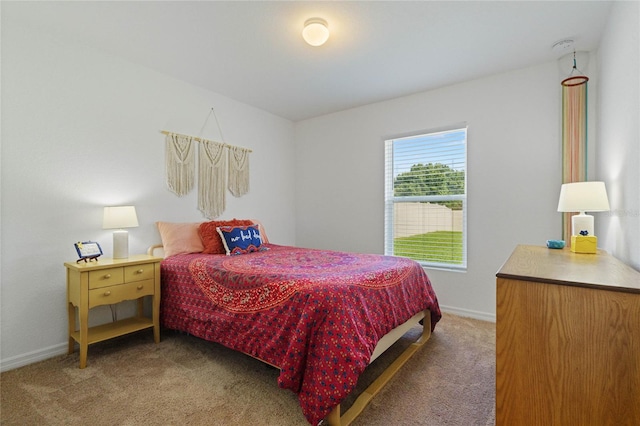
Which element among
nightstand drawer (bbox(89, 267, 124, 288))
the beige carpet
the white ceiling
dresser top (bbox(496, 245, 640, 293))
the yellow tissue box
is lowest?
the beige carpet

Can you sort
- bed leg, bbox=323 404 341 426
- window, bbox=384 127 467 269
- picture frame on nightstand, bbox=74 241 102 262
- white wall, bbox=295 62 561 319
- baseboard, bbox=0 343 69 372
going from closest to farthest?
1. bed leg, bbox=323 404 341 426
2. baseboard, bbox=0 343 69 372
3. picture frame on nightstand, bbox=74 241 102 262
4. white wall, bbox=295 62 561 319
5. window, bbox=384 127 467 269

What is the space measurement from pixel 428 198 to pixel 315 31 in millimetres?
2223

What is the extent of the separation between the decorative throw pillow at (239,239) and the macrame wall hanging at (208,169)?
62 cm

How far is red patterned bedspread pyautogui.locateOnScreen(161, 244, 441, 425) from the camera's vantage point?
4.95ft

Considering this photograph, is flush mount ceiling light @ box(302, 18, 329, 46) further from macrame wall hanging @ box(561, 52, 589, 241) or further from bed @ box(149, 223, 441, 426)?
macrame wall hanging @ box(561, 52, 589, 241)

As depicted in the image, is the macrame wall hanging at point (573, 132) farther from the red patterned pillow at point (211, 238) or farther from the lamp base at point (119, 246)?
the lamp base at point (119, 246)

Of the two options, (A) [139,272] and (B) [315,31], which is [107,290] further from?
(B) [315,31]

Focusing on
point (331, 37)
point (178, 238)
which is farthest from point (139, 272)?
point (331, 37)

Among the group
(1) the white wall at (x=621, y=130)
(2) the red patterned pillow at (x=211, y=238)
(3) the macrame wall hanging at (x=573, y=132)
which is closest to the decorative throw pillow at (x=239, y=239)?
(2) the red patterned pillow at (x=211, y=238)

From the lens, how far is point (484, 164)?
10.3 feet

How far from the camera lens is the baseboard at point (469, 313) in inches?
120

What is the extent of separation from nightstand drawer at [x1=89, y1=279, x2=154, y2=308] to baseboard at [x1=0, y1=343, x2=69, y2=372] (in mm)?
580

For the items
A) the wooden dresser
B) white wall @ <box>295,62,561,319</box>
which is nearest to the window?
white wall @ <box>295,62,561,319</box>

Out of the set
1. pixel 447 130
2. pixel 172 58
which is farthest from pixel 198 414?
pixel 447 130
